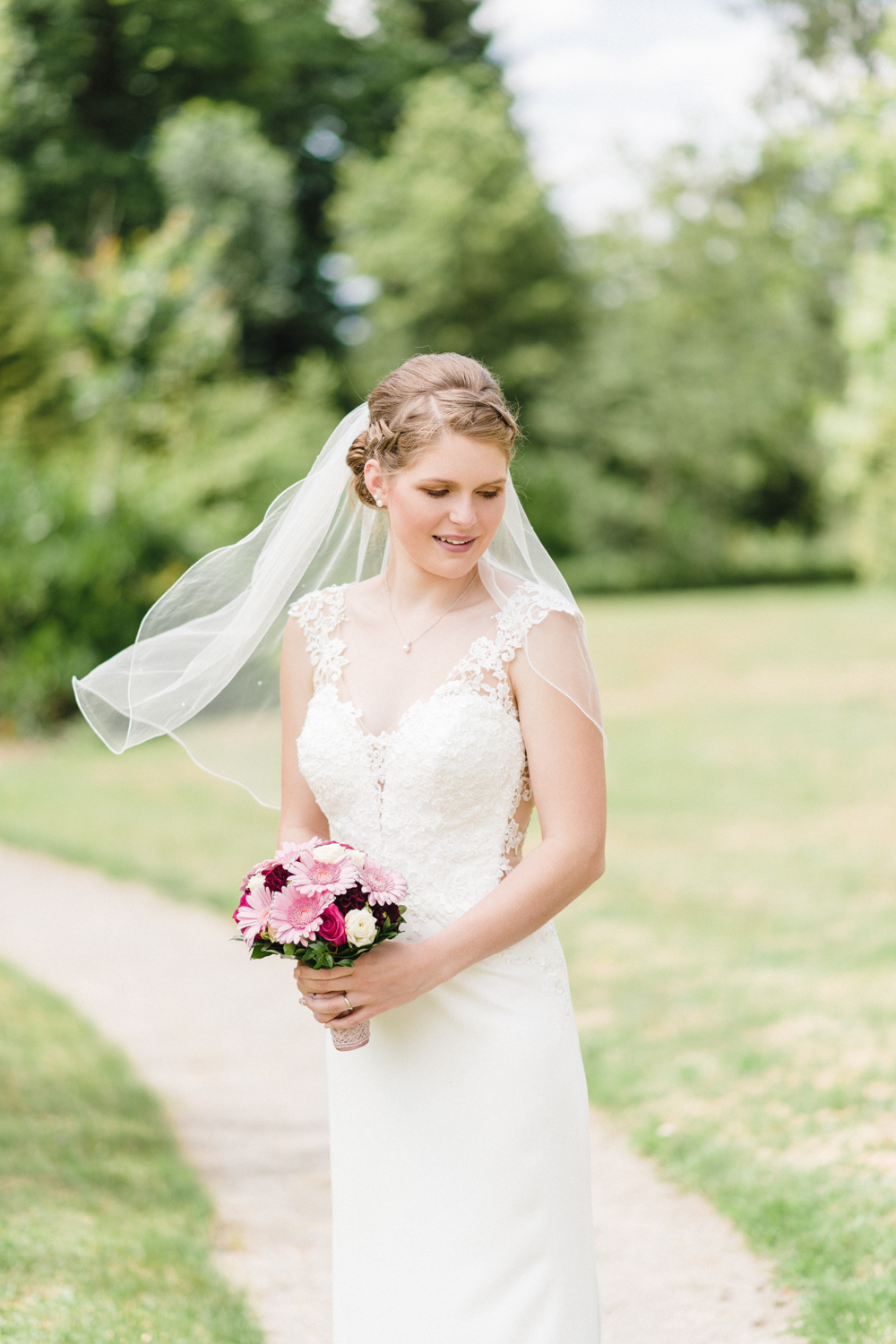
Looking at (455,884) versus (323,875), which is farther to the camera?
(455,884)

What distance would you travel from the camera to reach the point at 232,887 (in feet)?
32.2

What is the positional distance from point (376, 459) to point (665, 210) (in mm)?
37884

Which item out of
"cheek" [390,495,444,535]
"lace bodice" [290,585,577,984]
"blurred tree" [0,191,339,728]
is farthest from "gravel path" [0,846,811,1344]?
"blurred tree" [0,191,339,728]

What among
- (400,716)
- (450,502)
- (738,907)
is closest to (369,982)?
(400,716)

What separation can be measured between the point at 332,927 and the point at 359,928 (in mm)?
46

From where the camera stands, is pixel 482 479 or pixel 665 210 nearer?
pixel 482 479

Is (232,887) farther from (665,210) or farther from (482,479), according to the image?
(665,210)

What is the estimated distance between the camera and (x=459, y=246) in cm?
3662

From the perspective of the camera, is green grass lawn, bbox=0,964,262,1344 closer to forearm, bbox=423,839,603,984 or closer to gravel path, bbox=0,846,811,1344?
gravel path, bbox=0,846,811,1344

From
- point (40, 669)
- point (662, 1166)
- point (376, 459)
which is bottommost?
point (40, 669)

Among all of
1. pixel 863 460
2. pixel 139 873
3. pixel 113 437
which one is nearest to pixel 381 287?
pixel 863 460


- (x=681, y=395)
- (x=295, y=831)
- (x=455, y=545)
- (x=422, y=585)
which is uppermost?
(x=455, y=545)

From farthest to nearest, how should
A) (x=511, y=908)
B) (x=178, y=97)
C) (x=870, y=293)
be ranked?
1. (x=178, y=97)
2. (x=870, y=293)
3. (x=511, y=908)

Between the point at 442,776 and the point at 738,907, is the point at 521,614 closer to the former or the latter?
the point at 442,776
